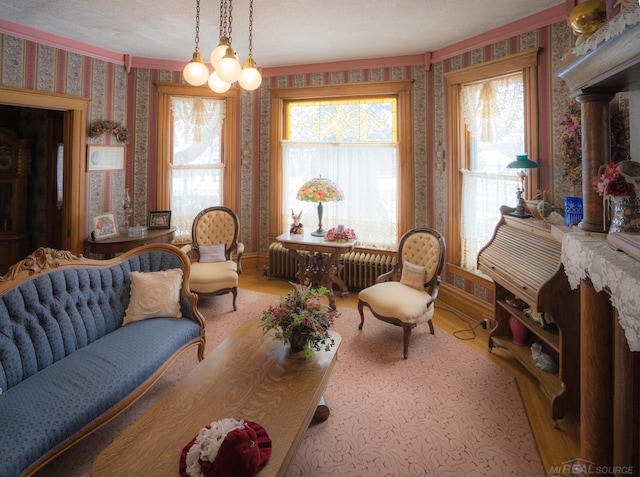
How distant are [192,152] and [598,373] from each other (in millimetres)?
5356

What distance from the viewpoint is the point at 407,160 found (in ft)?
16.1

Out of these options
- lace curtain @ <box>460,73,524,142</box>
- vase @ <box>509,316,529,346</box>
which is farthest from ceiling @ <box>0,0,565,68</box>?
vase @ <box>509,316,529,346</box>

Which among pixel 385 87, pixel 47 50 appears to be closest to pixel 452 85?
pixel 385 87

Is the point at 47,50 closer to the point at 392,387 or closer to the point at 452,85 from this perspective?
the point at 452,85

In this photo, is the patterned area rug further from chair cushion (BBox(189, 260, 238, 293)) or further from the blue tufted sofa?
chair cushion (BBox(189, 260, 238, 293))

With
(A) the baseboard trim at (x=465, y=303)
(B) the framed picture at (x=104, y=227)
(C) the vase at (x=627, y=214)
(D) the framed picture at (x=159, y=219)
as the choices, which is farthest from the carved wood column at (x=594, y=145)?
(B) the framed picture at (x=104, y=227)

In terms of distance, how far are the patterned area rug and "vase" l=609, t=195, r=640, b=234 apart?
1.45 m

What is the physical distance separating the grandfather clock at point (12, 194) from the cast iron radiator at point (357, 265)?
3.75 meters

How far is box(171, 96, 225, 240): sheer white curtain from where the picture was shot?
17.9ft

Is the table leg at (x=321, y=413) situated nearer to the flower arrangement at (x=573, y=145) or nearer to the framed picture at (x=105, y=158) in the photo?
the flower arrangement at (x=573, y=145)

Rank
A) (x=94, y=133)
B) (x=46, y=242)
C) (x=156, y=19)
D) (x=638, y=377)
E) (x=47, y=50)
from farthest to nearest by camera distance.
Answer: (x=46, y=242) < (x=94, y=133) < (x=47, y=50) < (x=156, y=19) < (x=638, y=377)

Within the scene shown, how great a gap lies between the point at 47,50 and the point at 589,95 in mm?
5388

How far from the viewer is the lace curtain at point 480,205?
156 inches

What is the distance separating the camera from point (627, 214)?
173 centimetres
